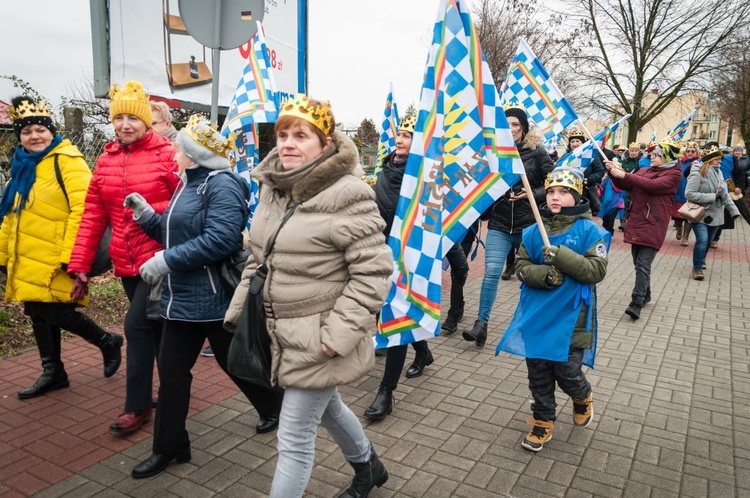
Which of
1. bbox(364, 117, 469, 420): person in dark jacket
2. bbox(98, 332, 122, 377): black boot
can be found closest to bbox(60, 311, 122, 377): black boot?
bbox(98, 332, 122, 377): black boot

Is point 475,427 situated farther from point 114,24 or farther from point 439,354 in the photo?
point 114,24

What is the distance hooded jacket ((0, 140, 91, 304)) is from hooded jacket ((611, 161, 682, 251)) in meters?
5.56

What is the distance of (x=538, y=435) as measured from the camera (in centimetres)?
363

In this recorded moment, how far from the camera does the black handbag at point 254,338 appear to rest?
2.55m

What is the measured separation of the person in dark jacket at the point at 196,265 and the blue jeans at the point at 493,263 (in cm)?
292

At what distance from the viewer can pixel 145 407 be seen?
3.79 m

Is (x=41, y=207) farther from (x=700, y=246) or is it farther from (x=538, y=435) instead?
(x=700, y=246)

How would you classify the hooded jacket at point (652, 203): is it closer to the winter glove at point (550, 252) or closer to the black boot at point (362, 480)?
the winter glove at point (550, 252)

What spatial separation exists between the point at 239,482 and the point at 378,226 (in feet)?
5.69

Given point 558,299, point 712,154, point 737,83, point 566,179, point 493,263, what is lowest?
point 493,263

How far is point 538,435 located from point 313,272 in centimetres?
205

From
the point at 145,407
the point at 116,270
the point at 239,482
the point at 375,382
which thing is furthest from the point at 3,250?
the point at 375,382

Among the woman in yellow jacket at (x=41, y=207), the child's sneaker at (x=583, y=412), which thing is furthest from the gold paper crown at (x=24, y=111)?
the child's sneaker at (x=583, y=412)

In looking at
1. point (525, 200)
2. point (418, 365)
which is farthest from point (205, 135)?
point (525, 200)
